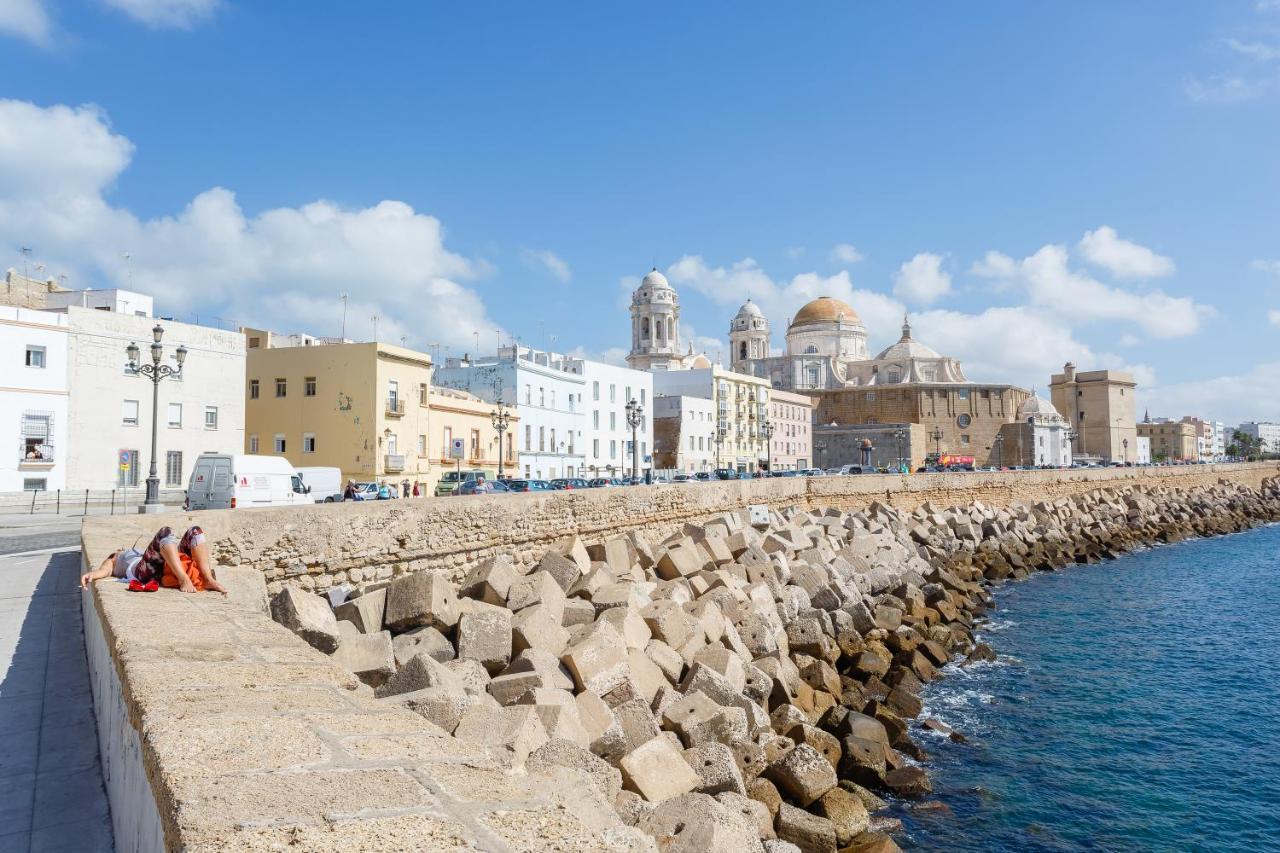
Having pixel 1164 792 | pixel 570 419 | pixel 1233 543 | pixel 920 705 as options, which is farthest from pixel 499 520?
pixel 1233 543

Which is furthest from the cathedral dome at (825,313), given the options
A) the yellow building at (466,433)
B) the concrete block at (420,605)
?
the concrete block at (420,605)

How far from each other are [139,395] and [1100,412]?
9715 cm

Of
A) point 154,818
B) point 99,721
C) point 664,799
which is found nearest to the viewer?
point 154,818

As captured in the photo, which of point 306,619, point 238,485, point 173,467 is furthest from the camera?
point 173,467

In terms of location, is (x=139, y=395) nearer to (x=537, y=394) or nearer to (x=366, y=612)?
(x=537, y=394)

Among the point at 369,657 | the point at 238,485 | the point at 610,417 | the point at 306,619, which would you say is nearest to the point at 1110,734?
the point at 369,657

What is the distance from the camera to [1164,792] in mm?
9812

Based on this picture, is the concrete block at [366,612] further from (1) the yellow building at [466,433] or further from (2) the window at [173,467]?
(1) the yellow building at [466,433]

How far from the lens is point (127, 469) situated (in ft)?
88.6

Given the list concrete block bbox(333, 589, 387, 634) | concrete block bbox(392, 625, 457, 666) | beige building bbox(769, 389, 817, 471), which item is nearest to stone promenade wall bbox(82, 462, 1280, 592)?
concrete block bbox(333, 589, 387, 634)

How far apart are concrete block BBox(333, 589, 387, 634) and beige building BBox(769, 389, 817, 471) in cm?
5962

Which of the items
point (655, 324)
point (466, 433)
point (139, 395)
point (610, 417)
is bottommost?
point (466, 433)

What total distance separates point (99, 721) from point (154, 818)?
2.87 m

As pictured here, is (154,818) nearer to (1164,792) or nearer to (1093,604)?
(1164,792)
